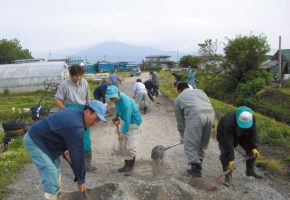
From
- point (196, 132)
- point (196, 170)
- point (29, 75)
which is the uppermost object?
point (196, 132)

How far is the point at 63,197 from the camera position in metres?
4.97

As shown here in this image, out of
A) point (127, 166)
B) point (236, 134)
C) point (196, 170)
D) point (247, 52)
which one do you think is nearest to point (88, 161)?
point (127, 166)

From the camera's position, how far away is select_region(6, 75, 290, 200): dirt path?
5277mm

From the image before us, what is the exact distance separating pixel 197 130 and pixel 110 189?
1.80 m

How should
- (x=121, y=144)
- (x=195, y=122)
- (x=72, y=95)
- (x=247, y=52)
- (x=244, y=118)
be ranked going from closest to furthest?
(x=244, y=118)
(x=195, y=122)
(x=72, y=95)
(x=121, y=144)
(x=247, y=52)

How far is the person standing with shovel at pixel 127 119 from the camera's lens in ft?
20.2

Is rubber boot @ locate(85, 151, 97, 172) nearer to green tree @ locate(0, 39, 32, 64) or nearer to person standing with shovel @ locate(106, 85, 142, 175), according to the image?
person standing with shovel @ locate(106, 85, 142, 175)

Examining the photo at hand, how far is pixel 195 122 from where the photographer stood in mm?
6102

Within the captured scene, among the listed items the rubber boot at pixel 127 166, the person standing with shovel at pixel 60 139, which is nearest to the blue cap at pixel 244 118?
the rubber boot at pixel 127 166

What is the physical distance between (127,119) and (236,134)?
6.07 ft

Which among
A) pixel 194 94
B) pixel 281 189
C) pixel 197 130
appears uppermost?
pixel 194 94

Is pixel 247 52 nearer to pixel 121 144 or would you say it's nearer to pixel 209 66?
pixel 209 66

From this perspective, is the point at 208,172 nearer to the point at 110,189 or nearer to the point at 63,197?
the point at 110,189

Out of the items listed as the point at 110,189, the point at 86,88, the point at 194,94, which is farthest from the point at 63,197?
the point at 194,94
